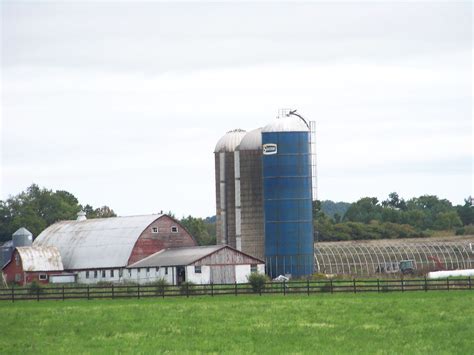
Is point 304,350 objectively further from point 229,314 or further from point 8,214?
point 8,214

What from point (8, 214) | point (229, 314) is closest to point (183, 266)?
point (229, 314)

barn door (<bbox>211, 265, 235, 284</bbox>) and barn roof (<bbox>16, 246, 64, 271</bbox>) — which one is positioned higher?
barn roof (<bbox>16, 246, 64, 271</bbox>)

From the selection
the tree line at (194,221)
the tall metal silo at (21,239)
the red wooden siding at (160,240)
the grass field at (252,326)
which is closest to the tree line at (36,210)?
the tree line at (194,221)

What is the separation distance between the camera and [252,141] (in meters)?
89.2

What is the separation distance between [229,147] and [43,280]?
17.2 metres

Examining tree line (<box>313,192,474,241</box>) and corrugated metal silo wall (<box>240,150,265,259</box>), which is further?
tree line (<box>313,192,474,241</box>)

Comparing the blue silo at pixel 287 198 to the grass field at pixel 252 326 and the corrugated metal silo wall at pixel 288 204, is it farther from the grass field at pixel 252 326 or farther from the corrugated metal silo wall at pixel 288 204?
the grass field at pixel 252 326

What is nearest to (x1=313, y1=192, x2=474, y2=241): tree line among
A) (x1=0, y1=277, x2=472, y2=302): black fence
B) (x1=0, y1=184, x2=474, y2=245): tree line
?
(x1=0, y1=184, x2=474, y2=245): tree line

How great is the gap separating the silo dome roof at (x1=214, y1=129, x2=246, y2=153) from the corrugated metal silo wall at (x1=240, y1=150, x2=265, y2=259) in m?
2.30

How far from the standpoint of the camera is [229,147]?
91.1 metres

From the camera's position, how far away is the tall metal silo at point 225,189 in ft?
294

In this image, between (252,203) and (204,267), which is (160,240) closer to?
(252,203)

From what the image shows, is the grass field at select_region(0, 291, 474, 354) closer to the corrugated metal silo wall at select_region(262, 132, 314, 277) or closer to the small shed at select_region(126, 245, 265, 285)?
the small shed at select_region(126, 245, 265, 285)

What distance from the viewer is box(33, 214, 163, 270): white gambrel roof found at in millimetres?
89188
